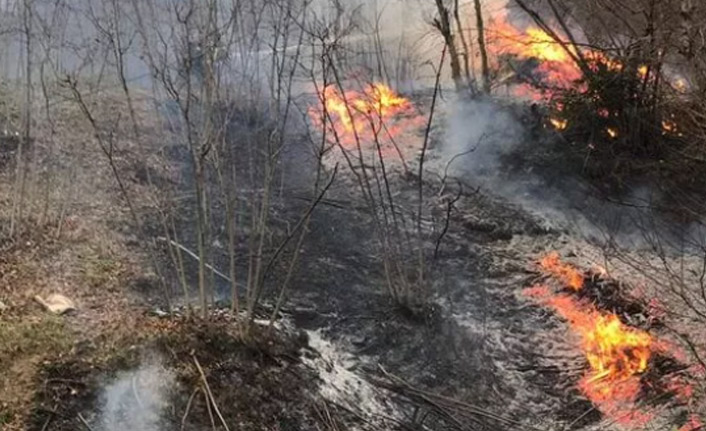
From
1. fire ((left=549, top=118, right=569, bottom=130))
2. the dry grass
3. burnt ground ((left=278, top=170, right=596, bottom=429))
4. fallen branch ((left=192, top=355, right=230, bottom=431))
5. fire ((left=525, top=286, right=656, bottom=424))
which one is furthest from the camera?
fire ((left=549, top=118, right=569, bottom=130))

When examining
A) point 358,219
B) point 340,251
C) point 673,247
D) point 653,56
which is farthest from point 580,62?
point 340,251

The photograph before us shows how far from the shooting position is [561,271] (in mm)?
11141

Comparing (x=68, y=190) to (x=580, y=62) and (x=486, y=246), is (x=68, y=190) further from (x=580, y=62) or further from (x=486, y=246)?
(x=580, y=62)

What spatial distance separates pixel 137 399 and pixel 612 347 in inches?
243

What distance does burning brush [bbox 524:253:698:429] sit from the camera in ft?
26.5

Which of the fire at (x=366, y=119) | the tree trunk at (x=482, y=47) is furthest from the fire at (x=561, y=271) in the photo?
the tree trunk at (x=482, y=47)

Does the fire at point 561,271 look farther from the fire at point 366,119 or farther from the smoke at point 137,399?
the smoke at point 137,399

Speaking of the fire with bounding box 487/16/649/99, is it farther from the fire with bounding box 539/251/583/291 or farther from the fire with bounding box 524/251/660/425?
the fire with bounding box 524/251/660/425

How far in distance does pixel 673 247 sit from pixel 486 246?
3.21 m

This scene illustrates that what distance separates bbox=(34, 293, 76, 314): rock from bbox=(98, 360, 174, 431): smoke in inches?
78.6

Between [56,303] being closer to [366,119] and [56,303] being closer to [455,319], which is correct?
[455,319]

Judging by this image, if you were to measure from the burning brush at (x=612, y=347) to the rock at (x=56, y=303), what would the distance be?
6557 mm

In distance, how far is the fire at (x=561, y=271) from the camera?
10.8m

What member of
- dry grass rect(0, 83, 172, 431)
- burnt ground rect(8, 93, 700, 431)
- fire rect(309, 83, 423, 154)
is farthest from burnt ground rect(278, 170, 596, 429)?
fire rect(309, 83, 423, 154)
